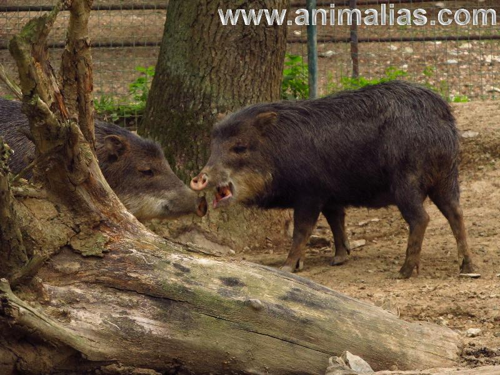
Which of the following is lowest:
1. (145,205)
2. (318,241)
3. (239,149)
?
(318,241)

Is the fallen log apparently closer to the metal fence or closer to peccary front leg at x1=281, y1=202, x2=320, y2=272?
peccary front leg at x1=281, y1=202, x2=320, y2=272

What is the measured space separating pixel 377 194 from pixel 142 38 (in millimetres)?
6725

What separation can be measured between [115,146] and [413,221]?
7.64 feet

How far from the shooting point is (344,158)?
7227 mm

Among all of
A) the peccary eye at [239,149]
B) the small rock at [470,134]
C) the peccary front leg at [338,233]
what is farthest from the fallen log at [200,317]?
the small rock at [470,134]

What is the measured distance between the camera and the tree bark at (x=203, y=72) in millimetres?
7910

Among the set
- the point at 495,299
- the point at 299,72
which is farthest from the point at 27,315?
the point at 299,72

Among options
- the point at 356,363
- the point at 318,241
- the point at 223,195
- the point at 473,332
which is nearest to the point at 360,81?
the point at 318,241

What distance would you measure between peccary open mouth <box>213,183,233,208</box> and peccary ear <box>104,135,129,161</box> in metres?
0.80

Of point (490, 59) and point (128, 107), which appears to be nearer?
point (128, 107)

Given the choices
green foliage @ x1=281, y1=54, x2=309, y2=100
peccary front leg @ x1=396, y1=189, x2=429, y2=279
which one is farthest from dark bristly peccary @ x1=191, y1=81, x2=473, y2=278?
green foliage @ x1=281, y1=54, x2=309, y2=100

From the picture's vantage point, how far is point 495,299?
5.71m

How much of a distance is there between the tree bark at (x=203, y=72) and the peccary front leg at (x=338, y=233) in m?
1.19

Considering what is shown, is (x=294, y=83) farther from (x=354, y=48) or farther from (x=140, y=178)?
(x=140, y=178)
